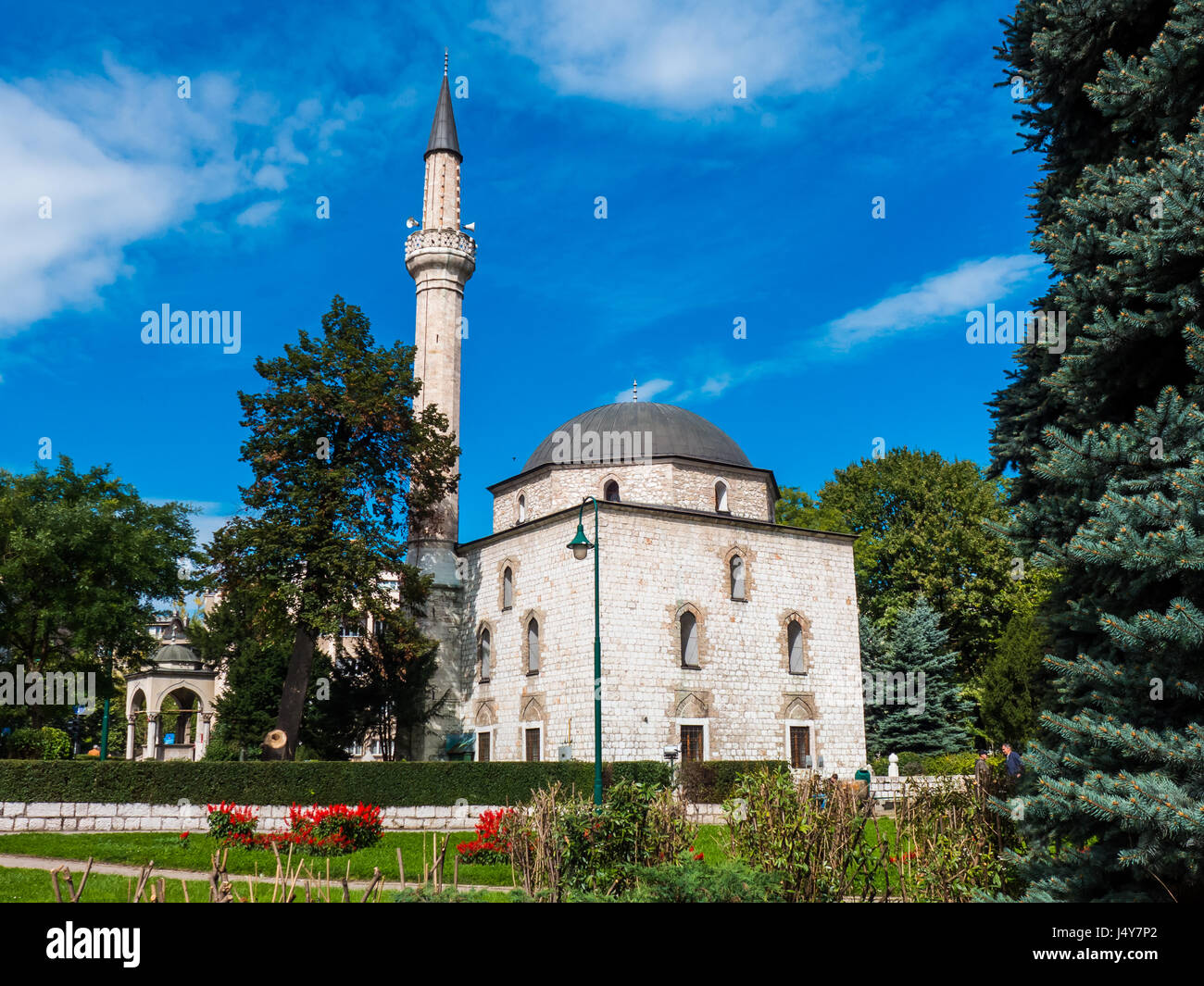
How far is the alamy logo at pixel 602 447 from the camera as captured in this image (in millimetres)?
31047

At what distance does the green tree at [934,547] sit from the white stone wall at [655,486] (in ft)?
32.0

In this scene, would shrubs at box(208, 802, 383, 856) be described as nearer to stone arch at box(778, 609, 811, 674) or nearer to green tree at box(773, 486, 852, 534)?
stone arch at box(778, 609, 811, 674)

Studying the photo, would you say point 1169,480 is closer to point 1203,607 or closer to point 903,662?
point 1203,607

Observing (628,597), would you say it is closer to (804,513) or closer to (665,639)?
(665,639)

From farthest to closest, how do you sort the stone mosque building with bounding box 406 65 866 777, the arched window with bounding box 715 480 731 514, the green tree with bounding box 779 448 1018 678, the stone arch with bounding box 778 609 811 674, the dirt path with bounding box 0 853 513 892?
the green tree with bounding box 779 448 1018 678 → the arched window with bounding box 715 480 731 514 → the stone arch with bounding box 778 609 811 674 → the stone mosque building with bounding box 406 65 866 777 → the dirt path with bounding box 0 853 513 892

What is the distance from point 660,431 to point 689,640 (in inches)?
302

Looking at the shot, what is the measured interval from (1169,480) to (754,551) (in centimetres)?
2311

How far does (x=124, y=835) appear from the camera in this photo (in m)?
16.8

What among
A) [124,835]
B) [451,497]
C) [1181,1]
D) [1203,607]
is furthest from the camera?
[451,497]

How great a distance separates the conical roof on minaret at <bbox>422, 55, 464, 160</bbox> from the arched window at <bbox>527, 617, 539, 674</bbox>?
16859 millimetres

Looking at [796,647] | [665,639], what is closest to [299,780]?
[665,639]

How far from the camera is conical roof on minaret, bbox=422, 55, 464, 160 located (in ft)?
109

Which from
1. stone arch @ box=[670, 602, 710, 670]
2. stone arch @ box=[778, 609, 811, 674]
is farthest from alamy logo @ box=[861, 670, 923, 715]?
stone arch @ box=[670, 602, 710, 670]
